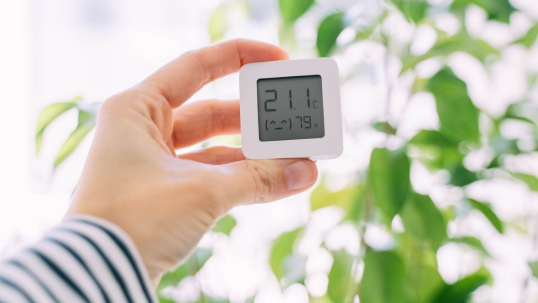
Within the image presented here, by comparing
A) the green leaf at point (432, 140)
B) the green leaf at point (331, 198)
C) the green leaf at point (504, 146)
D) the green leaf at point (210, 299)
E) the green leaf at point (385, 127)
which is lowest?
the green leaf at point (210, 299)

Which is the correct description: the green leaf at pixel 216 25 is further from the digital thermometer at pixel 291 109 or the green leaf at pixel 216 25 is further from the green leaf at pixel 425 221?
the green leaf at pixel 425 221

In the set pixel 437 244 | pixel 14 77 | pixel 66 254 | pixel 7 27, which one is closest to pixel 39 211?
pixel 14 77

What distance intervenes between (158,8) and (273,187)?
3.82ft

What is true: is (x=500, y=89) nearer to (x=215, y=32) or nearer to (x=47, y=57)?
(x=215, y=32)

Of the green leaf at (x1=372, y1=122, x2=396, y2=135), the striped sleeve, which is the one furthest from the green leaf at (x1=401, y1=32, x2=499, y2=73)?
the striped sleeve

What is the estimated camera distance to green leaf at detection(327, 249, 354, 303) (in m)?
0.72

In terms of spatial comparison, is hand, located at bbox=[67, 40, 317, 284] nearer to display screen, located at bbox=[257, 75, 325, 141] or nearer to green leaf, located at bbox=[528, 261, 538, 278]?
display screen, located at bbox=[257, 75, 325, 141]

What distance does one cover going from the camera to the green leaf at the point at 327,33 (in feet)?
2.27

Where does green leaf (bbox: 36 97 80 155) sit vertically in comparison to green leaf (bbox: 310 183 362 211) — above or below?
above

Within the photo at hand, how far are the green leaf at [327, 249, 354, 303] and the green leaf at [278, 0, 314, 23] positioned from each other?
1.83 ft

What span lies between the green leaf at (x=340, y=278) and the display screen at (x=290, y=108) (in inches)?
11.9

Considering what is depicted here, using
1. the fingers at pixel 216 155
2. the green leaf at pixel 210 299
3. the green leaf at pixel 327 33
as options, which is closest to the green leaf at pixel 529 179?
the green leaf at pixel 327 33

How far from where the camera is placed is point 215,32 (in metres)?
0.91

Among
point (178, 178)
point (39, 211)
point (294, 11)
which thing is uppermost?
point (294, 11)
